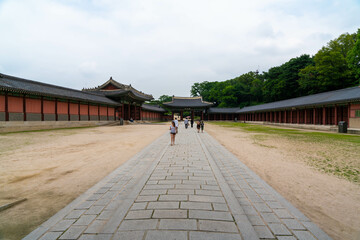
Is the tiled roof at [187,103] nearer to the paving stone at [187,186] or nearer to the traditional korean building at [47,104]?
the traditional korean building at [47,104]

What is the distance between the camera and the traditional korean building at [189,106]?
161ft

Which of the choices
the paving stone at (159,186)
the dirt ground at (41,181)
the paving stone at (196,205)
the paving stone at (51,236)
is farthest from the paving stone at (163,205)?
the dirt ground at (41,181)

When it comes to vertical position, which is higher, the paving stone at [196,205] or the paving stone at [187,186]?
the paving stone at [196,205]

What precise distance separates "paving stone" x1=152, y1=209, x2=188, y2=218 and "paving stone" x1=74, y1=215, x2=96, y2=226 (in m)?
0.98

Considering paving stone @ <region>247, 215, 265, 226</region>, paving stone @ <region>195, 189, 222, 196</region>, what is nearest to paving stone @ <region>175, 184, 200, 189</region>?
paving stone @ <region>195, 189, 222, 196</region>

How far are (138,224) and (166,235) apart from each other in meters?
0.46

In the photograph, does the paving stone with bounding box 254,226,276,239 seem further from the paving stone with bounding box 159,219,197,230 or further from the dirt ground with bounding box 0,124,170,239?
the dirt ground with bounding box 0,124,170,239

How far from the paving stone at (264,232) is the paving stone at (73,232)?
2.43 meters

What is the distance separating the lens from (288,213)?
2875 mm

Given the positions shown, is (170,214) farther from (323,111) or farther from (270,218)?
(323,111)

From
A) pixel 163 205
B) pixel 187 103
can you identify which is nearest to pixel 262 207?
pixel 163 205

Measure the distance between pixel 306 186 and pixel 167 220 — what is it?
12.7 feet

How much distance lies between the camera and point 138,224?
235 cm

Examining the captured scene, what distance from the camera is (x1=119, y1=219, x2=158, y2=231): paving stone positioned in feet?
7.45
